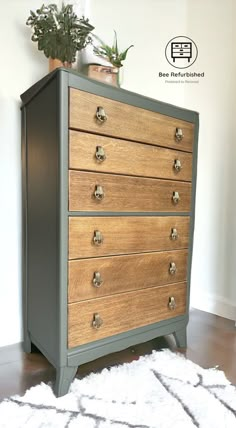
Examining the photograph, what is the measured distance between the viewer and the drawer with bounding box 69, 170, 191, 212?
104 cm

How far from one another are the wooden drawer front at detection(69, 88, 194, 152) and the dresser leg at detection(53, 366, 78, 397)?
82 centimetres

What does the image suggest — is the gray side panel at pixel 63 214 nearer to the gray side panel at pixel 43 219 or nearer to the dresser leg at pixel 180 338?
the gray side panel at pixel 43 219

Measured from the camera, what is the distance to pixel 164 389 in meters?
1.08

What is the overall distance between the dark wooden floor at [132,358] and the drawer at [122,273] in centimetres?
33

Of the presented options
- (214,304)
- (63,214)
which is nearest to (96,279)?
(63,214)

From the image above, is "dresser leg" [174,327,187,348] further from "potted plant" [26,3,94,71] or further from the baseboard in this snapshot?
"potted plant" [26,3,94,71]

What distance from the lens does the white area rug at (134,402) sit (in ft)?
3.00

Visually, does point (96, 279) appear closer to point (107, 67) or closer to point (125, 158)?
point (125, 158)

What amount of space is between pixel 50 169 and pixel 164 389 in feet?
2.83

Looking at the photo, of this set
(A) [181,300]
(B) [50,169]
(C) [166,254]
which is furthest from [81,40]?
(A) [181,300]

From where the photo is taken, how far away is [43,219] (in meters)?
1.15

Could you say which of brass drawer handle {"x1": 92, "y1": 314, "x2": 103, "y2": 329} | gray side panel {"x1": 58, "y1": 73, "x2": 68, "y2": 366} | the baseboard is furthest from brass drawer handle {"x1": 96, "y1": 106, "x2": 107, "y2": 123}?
the baseboard

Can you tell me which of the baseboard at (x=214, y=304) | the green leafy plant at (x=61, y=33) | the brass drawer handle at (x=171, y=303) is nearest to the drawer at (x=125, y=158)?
the green leafy plant at (x=61, y=33)

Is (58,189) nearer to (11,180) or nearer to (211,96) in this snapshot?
(11,180)
